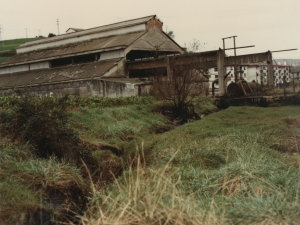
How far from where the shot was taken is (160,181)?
14.2ft

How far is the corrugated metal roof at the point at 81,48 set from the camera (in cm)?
2781

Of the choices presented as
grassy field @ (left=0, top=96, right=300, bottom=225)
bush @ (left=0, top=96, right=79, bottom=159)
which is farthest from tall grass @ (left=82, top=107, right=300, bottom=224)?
bush @ (left=0, top=96, right=79, bottom=159)

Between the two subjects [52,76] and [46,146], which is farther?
[52,76]

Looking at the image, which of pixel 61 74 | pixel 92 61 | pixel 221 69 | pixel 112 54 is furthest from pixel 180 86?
pixel 92 61

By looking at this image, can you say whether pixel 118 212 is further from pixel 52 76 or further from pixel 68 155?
pixel 52 76

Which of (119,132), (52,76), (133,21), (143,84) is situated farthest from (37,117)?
(133,21)

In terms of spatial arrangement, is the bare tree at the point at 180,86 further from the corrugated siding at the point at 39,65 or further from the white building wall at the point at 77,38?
the corrugated siding at the point at 39,65

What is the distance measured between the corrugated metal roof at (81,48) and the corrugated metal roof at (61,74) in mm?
1124

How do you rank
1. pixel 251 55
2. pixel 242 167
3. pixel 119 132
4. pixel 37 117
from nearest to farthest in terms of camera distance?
pixel 242 167 < pixel 37 117 < pixel 119 132 < pixel 251 55

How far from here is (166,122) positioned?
15.8 meters

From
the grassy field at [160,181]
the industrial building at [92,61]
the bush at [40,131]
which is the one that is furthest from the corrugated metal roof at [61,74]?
the bush at [40,131]

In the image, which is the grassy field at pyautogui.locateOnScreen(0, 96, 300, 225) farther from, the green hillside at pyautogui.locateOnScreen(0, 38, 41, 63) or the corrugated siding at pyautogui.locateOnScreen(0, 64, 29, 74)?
the green hillside at pyautogui.locateOnScreen(0, 38, 41, 63)

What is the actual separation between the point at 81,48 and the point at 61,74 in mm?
3683

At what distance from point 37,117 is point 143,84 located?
16.1 m
